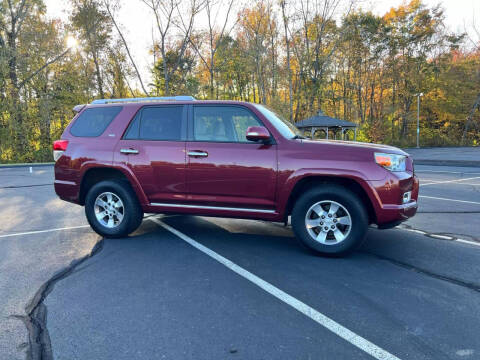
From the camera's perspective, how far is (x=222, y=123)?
4672mm

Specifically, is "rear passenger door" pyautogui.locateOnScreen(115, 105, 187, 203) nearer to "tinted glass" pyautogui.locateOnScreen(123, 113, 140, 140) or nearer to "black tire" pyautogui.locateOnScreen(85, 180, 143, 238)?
"tinted glass" pyautogui.locateOnScreen(123, 113, 140, 140)

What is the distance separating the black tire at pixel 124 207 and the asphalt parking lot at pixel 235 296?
0.18 meters

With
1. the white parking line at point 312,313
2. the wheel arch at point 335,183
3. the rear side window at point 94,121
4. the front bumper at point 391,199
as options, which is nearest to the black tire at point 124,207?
the rear side window at point 94,121

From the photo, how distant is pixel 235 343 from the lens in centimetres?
242

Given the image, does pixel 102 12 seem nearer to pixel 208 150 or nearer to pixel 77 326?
pixel 208 150

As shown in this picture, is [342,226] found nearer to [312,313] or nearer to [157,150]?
[312,313]

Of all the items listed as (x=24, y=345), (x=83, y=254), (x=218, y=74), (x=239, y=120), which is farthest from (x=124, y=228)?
(x=218, y=74)

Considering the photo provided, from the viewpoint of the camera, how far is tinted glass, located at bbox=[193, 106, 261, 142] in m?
4.56

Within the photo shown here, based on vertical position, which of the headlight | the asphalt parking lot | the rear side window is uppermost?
the rear side window

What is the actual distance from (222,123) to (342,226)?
6.79ft

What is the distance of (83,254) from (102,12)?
30322mm

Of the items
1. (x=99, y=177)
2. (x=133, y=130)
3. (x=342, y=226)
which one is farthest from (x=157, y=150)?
(x=342, y=226)

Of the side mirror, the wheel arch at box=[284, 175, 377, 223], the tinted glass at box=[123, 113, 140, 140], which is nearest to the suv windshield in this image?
the side mirror

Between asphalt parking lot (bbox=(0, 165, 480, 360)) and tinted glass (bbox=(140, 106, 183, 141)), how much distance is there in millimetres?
1515
